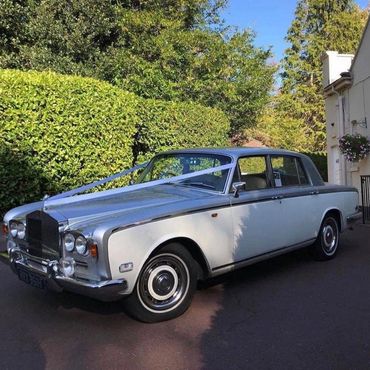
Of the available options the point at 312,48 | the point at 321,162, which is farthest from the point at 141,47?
the point at 312,48

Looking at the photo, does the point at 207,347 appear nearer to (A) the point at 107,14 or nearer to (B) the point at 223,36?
Result: (A) the point at 107,14

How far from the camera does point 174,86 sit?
630 inches

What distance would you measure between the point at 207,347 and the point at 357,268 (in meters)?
3.36

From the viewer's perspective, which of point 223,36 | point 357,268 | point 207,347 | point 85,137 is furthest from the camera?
point 223,36

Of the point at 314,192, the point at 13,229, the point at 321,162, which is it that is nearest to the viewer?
the point at 13,229

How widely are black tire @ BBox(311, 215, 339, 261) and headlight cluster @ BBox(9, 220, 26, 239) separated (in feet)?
13.4

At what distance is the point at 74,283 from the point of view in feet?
13.4

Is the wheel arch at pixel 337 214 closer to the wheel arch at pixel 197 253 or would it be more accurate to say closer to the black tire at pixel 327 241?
the black tire at pixel 327 241

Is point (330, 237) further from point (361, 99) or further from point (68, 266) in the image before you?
point (361, 99)

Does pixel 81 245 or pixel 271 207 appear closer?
pixel 81 245

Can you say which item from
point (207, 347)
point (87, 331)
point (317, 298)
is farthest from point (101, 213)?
point (317, 298)

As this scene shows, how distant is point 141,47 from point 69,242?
13.0m

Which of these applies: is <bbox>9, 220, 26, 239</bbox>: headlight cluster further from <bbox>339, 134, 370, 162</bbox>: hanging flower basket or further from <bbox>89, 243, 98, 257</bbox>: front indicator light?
<bbox>339, 134, 370, 162</bbox>: hanging flower basket

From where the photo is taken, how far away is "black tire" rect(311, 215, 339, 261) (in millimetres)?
6797
